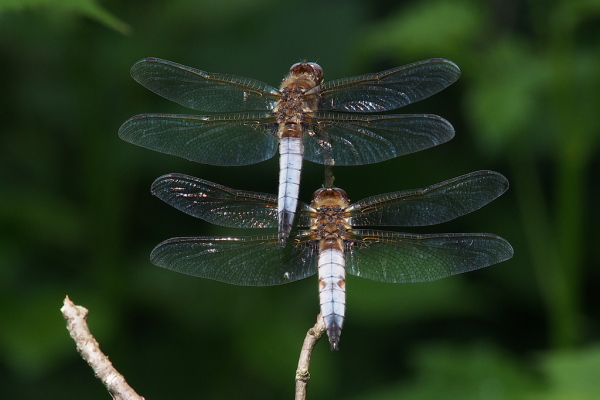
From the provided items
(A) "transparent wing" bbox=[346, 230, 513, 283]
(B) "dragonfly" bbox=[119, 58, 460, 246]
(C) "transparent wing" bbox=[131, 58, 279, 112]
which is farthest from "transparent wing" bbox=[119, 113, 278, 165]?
(A) "transparent wing" bbox=[346, 230, 513, 283]

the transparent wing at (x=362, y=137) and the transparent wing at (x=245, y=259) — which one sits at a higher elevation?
the transparent wing at (x=362, y=137)

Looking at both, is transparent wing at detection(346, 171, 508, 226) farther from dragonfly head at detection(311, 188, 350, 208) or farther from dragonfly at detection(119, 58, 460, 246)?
dragonfly at detection(119, 58, 460, 246)

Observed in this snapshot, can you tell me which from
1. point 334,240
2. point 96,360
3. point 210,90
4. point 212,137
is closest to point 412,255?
point 334,240

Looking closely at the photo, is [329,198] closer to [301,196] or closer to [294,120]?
[294,120]

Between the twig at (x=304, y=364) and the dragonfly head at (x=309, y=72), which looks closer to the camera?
the twig at (x=304, y=364)

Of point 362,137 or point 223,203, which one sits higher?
point 362,137

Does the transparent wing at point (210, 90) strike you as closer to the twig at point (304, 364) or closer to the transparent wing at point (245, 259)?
the transparent wing at point (245, 259)

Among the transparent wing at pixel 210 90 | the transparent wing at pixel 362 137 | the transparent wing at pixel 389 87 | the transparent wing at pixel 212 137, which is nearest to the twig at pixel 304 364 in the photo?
the transparent wing at pixel 362 137

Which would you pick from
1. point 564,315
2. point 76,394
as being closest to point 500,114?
point 564,315
